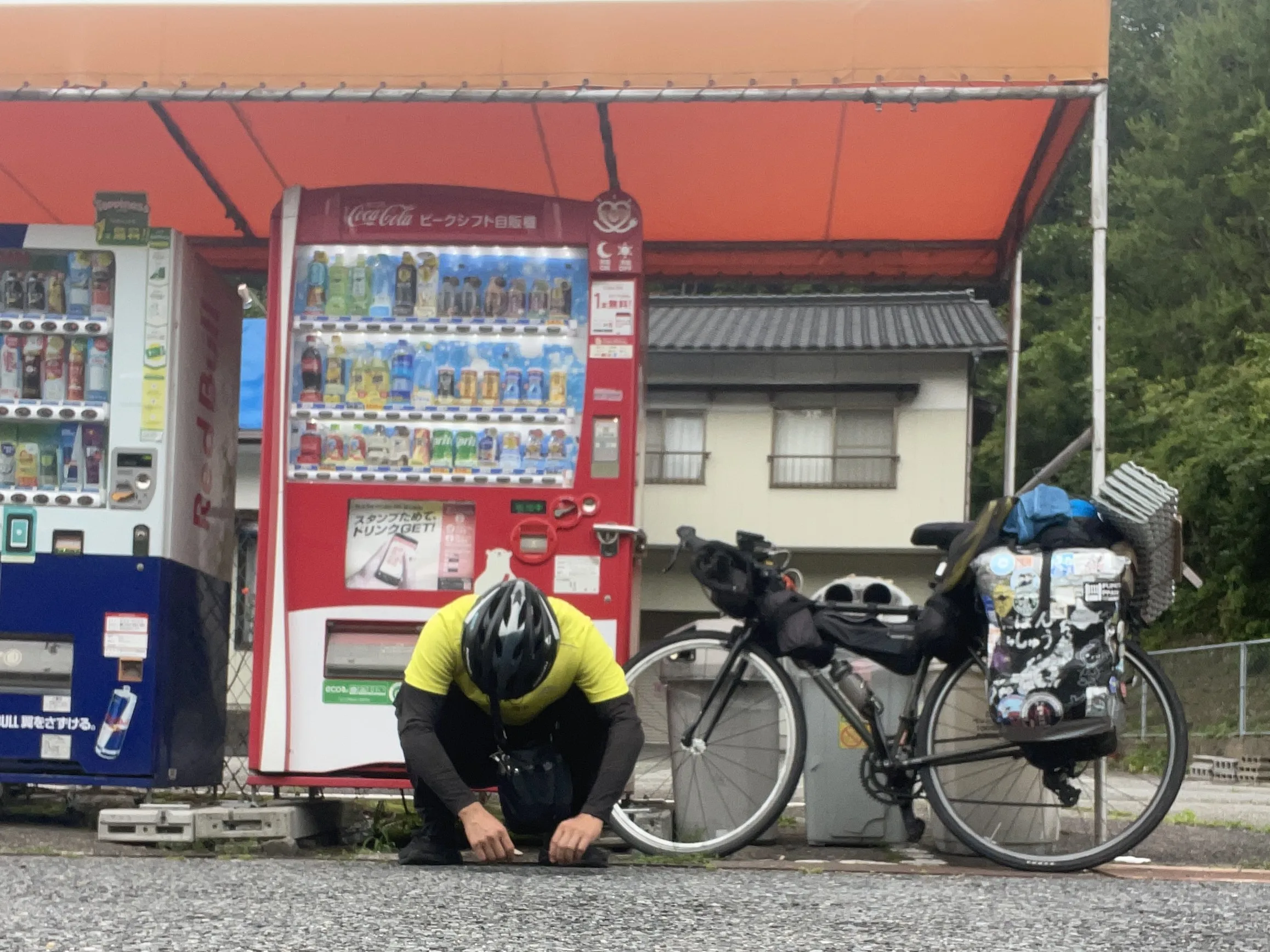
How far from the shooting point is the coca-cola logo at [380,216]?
18.3 feet

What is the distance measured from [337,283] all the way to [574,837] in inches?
104

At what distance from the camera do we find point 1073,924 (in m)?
3.08

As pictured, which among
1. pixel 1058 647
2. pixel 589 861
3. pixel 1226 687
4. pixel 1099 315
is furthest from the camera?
pixel 1226 687

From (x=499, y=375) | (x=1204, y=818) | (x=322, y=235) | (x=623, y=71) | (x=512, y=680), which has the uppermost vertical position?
Result: (x=623, y=71)

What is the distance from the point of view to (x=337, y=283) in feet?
18.5

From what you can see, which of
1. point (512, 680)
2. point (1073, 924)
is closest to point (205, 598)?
point (512, 680)

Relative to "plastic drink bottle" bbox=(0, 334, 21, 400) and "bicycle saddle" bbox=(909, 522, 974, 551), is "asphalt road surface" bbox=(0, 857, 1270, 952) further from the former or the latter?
"plastic drink bottle" bbox=(0, 334, 21, 400)

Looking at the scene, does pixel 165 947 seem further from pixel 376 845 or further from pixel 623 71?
pixel 623 71

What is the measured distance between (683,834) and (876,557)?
16.2 meters

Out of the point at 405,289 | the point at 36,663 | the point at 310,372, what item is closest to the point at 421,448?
the point at 310,372

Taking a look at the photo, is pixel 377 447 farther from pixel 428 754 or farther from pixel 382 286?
pixel 428 754

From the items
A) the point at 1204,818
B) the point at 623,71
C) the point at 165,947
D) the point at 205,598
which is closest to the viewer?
the point at 165,947

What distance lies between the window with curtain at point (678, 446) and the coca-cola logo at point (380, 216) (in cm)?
1565

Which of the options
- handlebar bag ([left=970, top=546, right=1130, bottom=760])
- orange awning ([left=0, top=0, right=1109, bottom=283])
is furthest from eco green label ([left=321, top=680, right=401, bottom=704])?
handlebar bag ([left=970, top=546, right=1130, bottom=760])
